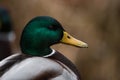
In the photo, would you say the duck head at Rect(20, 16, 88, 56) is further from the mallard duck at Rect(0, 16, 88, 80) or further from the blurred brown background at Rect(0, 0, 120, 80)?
the blurred brown background at Rect(0, 0, 120, 80)

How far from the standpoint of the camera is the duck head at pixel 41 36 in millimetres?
3568

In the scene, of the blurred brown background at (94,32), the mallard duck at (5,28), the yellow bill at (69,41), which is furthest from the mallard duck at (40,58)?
the mallard duck at (5,28)

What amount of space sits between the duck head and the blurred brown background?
2.53 metres

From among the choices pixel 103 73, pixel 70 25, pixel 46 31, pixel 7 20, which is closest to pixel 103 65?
pixel 103 73

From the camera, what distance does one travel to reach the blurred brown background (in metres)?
6.30

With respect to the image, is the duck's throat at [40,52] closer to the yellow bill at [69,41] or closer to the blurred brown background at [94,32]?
the yellow bill at [69,41]

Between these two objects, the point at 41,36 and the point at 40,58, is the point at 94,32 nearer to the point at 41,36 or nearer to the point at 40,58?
the point at 41,36

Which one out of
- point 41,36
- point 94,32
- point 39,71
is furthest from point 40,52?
point 94,32

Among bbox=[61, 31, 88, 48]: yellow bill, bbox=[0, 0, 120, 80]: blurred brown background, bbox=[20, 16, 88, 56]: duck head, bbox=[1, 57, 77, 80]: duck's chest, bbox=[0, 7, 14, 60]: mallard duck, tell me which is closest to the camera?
bbox=[1, 57, 77, 80]: duck's chest

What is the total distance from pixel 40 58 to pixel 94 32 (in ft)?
9.98

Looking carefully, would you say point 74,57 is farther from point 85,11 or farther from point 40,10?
point 40,10

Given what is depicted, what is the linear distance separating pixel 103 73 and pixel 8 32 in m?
1.77

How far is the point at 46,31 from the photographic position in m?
3.64

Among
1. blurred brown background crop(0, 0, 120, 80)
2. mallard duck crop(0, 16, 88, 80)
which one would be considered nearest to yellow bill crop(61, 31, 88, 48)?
mallard duck crop(0, 16, 88, 80)
